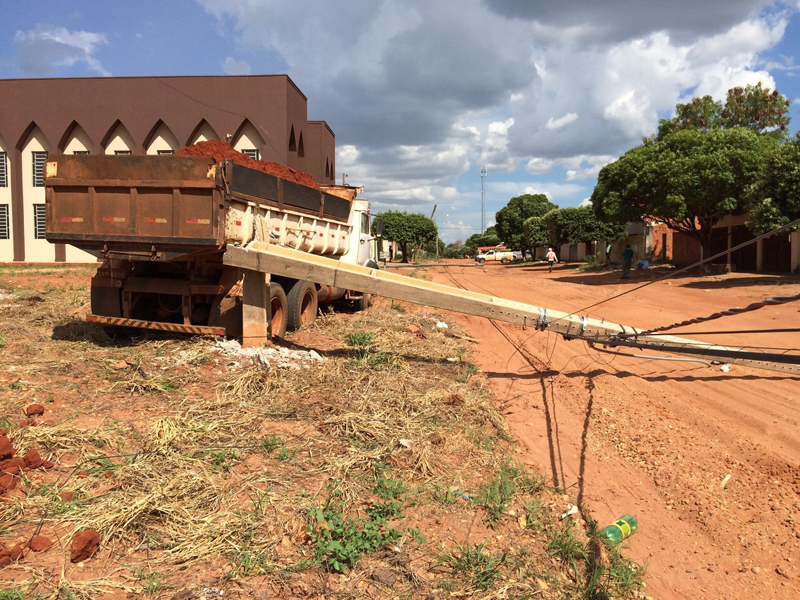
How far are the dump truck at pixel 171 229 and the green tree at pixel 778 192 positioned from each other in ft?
53.9

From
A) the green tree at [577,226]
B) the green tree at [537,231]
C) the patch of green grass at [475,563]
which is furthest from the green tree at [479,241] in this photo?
the patch of green grass at [475,563]

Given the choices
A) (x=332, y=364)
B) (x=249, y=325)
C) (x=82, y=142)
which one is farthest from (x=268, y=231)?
(x=82, y=142)

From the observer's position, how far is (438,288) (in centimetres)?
783

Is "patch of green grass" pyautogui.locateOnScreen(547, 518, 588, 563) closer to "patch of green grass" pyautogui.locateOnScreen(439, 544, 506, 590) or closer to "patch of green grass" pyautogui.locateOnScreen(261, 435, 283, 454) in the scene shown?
"patch of green grass" pyautogui.locateOnScreen(439, 544, 506, 590)

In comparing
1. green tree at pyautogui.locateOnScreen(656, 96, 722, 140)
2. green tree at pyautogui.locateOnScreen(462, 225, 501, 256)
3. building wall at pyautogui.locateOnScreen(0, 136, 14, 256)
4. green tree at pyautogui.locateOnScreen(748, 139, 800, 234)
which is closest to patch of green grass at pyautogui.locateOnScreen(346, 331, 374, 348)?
green tree at pyautogui.locateOnScreen(748, 139, 800, 234)

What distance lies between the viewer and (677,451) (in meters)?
5.31

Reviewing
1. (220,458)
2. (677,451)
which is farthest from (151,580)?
(677,451)

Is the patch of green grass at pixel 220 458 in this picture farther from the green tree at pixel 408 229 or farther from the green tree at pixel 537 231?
the green tree at pixel 408 229

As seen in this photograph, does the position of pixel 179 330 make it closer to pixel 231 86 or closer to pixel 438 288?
pixel 438 288

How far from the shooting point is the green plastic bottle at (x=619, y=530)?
388 centimetres

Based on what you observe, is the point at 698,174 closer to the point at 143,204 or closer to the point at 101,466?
the point at 143,204

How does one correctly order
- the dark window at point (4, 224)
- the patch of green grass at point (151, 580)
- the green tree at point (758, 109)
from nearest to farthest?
the patch of green grass at point (151, 580), the dark window at point (4, 224), the green tree at point (758, 109)

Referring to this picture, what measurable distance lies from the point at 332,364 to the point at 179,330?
2.07 meters

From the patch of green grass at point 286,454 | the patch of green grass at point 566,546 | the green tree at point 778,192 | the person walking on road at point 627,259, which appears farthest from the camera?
the person walking on road at point 627,259
